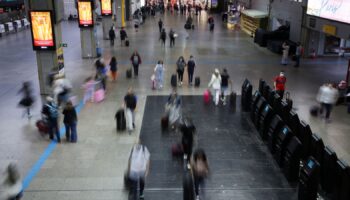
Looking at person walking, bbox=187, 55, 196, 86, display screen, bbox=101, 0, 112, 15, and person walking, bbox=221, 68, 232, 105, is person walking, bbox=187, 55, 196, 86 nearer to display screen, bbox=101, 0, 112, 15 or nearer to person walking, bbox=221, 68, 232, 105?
→ person walking, bbox=221, 68, 232, 105

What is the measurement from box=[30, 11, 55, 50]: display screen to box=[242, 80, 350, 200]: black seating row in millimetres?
8745

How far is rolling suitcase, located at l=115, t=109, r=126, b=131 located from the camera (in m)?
12.0

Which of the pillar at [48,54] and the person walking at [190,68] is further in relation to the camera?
the person walking at [190,68]

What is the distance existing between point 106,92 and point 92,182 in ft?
26.2

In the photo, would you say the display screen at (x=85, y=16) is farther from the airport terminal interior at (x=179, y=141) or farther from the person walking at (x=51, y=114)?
the person walking at (x=51, y=114)

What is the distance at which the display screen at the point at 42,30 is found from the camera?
15.1 meters

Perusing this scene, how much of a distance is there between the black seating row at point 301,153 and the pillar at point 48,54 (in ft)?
28.5

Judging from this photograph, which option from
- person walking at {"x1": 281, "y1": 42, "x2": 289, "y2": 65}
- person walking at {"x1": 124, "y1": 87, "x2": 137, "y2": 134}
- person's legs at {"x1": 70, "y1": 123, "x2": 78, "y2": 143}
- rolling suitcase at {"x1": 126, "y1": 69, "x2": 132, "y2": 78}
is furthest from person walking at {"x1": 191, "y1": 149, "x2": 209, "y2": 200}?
person walking at {"x1": 281, "y1": 42, "x2": 289, "y2": 65}

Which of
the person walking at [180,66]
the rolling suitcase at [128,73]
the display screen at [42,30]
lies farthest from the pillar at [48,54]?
the person walking at [180,66]

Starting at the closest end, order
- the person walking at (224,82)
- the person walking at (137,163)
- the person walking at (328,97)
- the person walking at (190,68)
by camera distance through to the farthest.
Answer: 1. the person walking at (137,163)
2. the person walking at (328,97)
3. the person walking at (224,82)
4. the person walking at (190,68)

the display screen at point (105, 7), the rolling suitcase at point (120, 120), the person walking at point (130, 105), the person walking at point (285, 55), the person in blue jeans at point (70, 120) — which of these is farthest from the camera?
the display screen at point (105, 7)

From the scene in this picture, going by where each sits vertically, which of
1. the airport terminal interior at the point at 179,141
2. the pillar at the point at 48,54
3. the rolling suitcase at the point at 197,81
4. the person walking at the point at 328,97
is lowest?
the airport terminal interior at the point at 179,141

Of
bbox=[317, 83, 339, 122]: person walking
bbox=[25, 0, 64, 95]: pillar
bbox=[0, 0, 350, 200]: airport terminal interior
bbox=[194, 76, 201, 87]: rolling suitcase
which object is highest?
bbox=[25, 0, 64, 95]: pillar

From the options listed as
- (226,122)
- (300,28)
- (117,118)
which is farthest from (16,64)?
(300,28)
